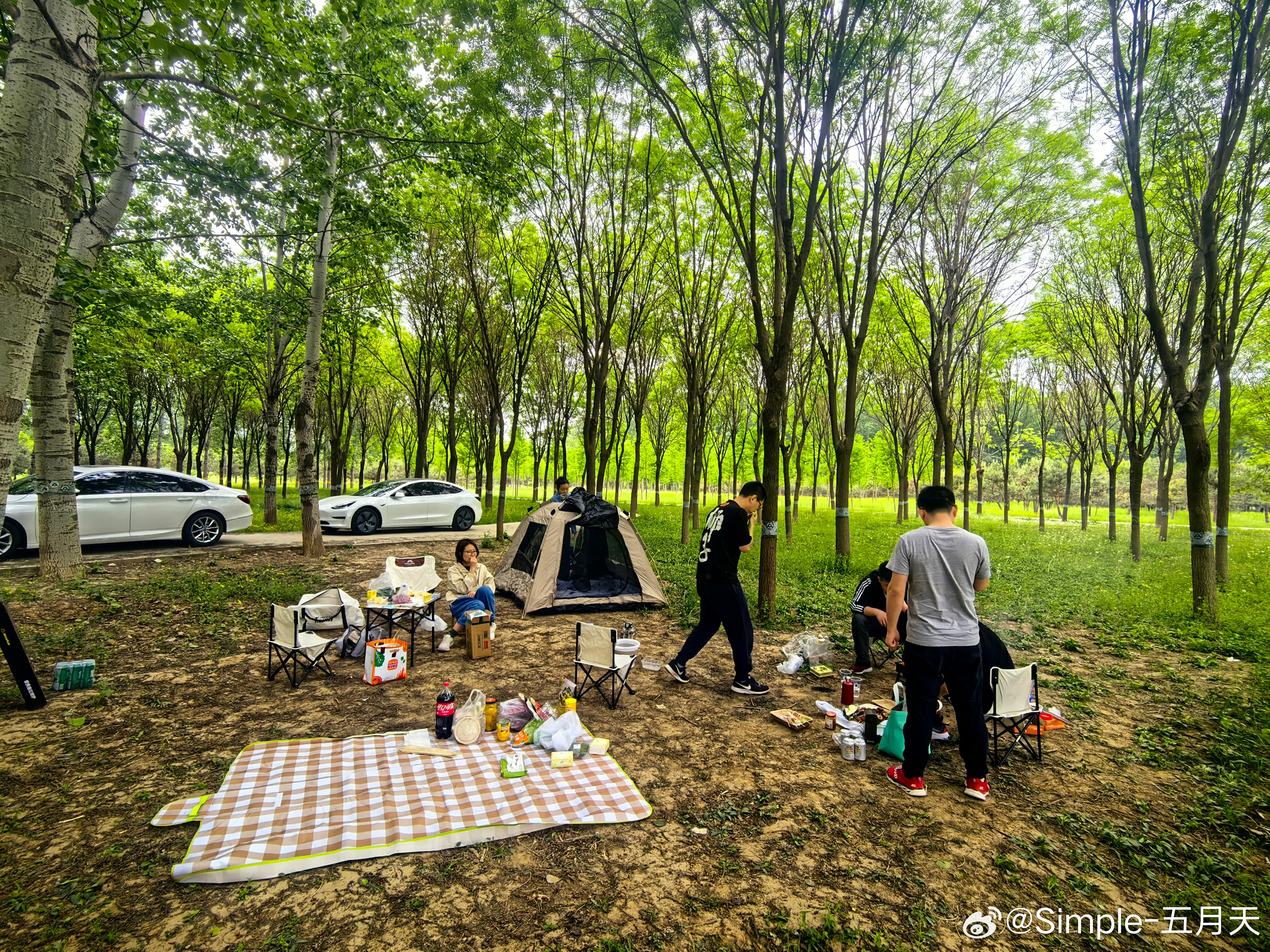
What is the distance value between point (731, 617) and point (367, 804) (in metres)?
3.56

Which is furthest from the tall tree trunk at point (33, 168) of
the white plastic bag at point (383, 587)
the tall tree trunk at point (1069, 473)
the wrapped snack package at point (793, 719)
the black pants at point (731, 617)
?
Result: the tall tree trunk at point (1069, 473)

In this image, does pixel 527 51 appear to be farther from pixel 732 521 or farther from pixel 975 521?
pixel 975 521

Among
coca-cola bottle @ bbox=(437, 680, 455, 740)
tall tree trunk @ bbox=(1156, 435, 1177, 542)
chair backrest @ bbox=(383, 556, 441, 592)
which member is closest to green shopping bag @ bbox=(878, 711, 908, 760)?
coca-cola bottle @ bbox=(437, 680, 455, 740)

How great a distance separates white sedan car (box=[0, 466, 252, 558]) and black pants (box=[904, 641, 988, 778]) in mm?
13330

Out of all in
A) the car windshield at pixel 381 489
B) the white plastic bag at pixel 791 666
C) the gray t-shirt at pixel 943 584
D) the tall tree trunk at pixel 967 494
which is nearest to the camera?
the gray t-shirt at pixel 943 584

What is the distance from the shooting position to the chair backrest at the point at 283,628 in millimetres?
5488

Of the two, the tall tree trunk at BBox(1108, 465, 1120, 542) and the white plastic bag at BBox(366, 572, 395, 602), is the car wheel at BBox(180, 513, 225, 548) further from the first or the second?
the tall tree trunk at BBox(1108, 465, 1120, 542)

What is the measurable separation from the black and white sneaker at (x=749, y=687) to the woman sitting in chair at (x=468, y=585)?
3222 mm

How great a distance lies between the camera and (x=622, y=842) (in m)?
3.37

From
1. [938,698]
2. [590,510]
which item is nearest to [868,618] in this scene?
[938,698]

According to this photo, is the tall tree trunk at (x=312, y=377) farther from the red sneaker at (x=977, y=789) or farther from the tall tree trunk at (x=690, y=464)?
the red sneaker at (x=977, y=789)

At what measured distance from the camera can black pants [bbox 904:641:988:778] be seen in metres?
3.81

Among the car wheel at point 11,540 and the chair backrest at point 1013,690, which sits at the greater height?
the car wheel at point 11,540

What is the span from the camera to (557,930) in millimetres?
2697
